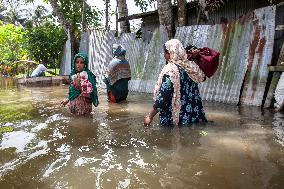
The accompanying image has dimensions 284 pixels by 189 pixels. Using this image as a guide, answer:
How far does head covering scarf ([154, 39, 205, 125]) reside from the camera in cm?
551

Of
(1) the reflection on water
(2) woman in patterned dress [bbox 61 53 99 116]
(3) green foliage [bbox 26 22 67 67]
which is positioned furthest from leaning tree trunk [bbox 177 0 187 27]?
(3) green foliage [bbox 26 22 67 67]

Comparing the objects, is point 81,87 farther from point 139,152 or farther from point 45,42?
point 45,42

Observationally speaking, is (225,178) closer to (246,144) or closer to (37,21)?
(246,144)

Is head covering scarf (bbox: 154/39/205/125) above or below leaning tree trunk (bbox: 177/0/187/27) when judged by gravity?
below

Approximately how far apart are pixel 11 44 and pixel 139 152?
15983mm

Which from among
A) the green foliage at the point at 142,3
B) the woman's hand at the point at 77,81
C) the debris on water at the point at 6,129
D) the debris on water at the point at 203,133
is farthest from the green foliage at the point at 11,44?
the debris on water at the point at 203,133

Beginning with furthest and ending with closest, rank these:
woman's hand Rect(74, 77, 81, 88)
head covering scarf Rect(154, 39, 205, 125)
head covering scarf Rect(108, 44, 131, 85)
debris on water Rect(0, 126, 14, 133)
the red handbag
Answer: head covering scarf Rect(108, 44, 131, 85)
woman's hand Rect(74, 77, 81, 88)
debris on water Rect(0, 126, 14, 133)
the red handbag
head covering scarf Rect(154, 39, 205, 125)

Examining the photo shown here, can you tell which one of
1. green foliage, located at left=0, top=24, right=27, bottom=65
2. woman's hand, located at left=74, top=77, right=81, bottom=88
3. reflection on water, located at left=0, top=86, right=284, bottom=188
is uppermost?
green foliage, located at left=0, top=24, right=27, bottom=65

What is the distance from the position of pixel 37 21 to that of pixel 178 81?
90.6ft

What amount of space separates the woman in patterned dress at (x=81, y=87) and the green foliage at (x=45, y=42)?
1130cm

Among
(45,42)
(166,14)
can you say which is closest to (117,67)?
(166,14)

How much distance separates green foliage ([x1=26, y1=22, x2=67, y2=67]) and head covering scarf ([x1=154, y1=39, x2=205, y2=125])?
1325cm

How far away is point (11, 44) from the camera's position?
1850cm

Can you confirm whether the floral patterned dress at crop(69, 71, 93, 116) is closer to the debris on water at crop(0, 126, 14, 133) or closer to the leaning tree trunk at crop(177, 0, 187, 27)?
the debris on water at crop(0, 126, 14, 133)
